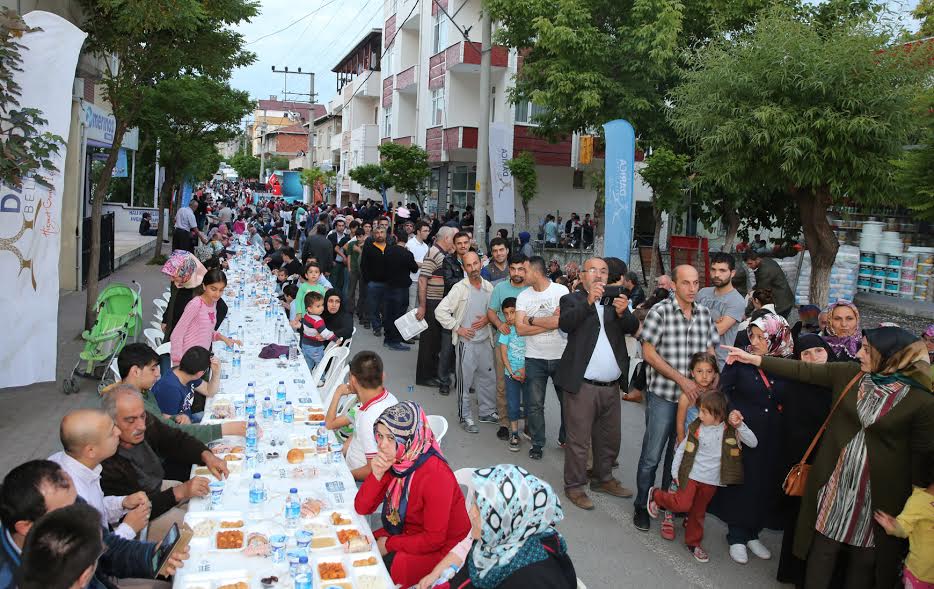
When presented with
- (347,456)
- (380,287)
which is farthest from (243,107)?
(347,456)

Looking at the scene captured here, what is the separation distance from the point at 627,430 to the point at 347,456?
4.30 m

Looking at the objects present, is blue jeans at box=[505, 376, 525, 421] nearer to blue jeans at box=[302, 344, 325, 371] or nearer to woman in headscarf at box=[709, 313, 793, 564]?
blue jeans at box=[302, 344, 325, 371]

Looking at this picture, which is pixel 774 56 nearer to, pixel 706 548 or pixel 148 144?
pixel 706 548

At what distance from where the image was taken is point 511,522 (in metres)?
3.04

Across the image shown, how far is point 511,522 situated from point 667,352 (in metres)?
3.12

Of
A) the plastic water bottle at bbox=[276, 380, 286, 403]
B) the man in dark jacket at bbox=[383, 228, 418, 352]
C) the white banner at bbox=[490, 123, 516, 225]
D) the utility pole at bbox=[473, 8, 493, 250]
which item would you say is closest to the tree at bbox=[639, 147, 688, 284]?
the white banner at bbox=[490, 123, 516, 225]

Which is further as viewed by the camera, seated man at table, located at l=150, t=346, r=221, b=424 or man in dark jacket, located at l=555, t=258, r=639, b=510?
man in dark jacket, located at l=555, t=258, r=639, b=510

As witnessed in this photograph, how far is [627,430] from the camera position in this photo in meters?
8.52

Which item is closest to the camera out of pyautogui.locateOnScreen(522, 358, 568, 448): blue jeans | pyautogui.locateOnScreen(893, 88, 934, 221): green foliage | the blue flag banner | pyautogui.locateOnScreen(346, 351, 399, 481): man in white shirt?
pyautogui.locateOnScreen(346, 351, 399, 481): man in white shirt

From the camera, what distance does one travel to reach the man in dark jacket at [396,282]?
466 inches

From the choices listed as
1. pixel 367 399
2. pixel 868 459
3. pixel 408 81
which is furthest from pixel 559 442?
pixel 408 81

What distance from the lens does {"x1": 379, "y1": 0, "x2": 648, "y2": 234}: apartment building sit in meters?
28.2

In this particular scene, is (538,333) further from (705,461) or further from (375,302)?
(375,302)

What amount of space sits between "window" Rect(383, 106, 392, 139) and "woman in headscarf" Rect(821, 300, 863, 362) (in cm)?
3465
